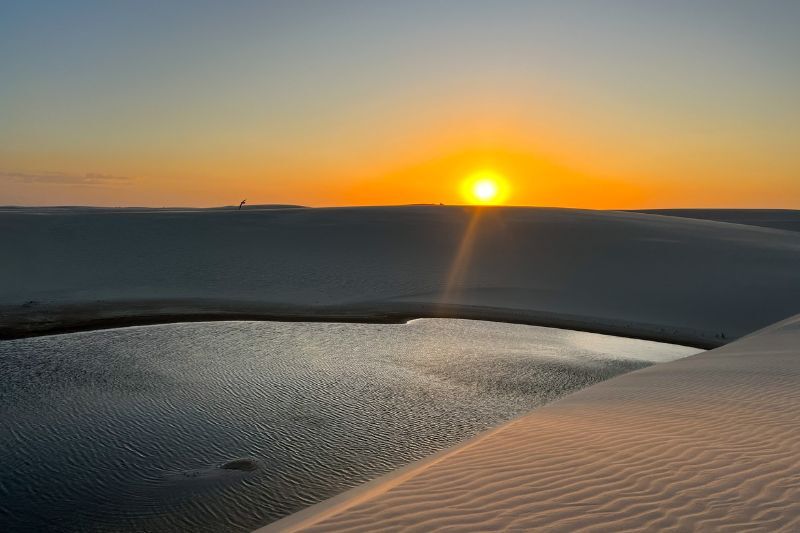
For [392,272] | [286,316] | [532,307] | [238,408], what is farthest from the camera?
[392,272]

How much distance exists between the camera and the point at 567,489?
454cm

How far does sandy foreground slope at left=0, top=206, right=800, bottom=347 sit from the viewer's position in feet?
62.7

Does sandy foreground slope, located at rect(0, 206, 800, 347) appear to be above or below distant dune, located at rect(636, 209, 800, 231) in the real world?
below

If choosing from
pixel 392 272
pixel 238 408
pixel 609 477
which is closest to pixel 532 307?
pixel 392 272

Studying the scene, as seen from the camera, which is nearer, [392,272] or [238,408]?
[238,408]

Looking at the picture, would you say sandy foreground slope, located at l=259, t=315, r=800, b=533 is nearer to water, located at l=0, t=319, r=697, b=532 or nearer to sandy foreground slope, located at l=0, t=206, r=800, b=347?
water, located at l=0, t=319, r=697, b=532

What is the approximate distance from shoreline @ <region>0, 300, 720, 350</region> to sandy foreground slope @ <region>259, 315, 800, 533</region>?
423 inches

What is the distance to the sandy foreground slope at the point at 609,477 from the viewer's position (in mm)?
3996

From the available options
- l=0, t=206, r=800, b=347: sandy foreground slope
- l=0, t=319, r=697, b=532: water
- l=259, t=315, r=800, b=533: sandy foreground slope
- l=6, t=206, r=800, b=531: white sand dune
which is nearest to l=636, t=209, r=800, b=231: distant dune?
l=6, t=206, r=800, b=531: white sand dune

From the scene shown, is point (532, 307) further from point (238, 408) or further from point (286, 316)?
point (238, 408)

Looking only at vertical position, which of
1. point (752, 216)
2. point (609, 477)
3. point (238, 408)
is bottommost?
point (238, 408)

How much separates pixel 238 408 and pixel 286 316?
28.8 ft

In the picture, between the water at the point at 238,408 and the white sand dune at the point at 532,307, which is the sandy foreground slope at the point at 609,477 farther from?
the water at the point at 238,408

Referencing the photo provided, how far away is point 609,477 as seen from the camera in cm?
479
